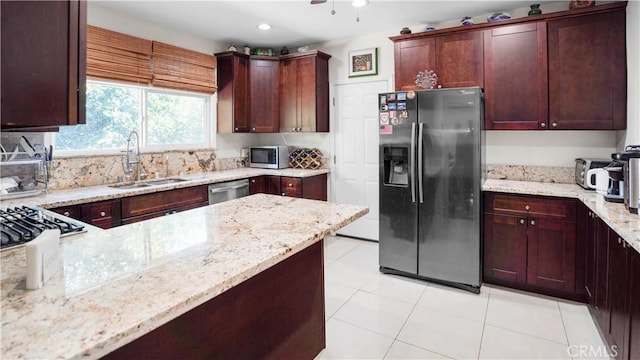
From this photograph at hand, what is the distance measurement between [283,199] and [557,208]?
2.18 meters

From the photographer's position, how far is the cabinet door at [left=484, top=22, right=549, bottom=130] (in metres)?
3.05

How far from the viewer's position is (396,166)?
131 inches

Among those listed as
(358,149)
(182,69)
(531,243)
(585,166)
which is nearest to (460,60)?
(585,166)

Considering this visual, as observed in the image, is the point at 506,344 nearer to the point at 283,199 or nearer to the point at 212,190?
the point at 283,199

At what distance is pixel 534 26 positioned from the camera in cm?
305

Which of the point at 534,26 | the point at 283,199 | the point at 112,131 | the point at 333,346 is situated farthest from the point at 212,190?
the point at 534,26

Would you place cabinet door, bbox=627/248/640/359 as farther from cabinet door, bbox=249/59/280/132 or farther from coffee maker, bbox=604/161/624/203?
cabinet door, bbox=249/59/280/132

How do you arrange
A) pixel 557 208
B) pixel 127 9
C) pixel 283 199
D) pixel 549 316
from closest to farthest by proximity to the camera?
pixel 283 199 → pixel 549 316 → pixel 557 208 → pixel 127 9

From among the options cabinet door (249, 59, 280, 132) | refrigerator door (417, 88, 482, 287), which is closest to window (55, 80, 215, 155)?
cabinet door (249, 59, 280, 132)

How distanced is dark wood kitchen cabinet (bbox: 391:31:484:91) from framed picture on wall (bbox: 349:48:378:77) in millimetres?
582

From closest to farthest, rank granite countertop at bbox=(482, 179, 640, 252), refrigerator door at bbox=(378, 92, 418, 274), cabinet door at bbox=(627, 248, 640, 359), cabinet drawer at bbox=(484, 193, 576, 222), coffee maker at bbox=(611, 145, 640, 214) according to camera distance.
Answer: cabinet door at bbox=(627, 248, 640, 359)
granite countertop at bbox=(482, 179, 640, 252)
coffee maker at bbox=(611, 145, 640, 214)
cabinet drawer at bbox=(484, 193, 576, 222)
refrigerator door at bbox=(378, 92, 418, 274)

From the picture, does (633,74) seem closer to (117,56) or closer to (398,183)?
(398,183)

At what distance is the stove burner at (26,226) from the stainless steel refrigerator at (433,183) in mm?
2471

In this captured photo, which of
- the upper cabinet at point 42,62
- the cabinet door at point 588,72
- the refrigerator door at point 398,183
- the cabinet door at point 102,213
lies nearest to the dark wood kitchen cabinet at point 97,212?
the cabinet door at point 102,213
